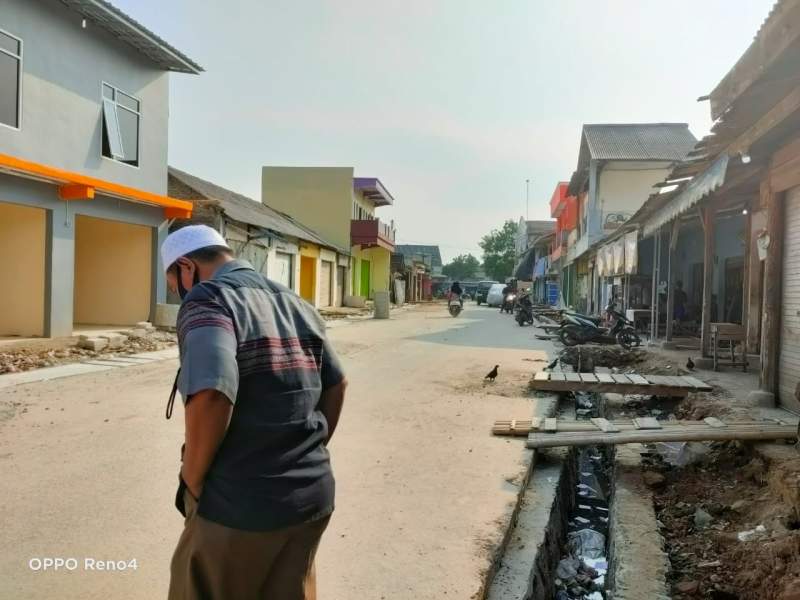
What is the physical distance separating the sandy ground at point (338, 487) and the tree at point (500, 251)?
7243 cm

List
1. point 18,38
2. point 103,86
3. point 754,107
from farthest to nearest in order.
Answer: point 103,86 → point 18,38 → point 754,107

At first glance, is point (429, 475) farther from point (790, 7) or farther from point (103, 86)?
point (103, 86)

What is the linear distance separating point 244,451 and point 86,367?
8.92 m

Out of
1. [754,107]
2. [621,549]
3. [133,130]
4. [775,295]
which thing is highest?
[133,130]

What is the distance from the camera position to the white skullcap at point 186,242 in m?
1.96

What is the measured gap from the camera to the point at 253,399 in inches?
68.4

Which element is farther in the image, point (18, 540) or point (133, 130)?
point (133, 130)

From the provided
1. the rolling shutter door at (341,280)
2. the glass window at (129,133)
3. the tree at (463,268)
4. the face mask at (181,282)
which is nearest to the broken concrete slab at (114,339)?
the glass window at (129,133)

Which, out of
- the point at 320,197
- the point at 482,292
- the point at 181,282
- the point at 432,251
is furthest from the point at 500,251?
the point at 181,282

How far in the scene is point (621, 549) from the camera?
3.81 metres

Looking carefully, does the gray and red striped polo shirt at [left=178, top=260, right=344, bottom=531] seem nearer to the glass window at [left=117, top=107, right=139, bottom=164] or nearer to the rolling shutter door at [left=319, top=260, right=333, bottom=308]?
the glass window at [left=117, top=107, right=139, bottom=164]

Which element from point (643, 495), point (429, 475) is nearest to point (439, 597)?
point (429, 475)

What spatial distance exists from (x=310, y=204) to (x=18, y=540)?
31.2m

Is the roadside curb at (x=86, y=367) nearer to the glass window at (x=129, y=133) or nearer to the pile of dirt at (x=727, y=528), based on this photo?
the glass window at (x=129, y=133)
